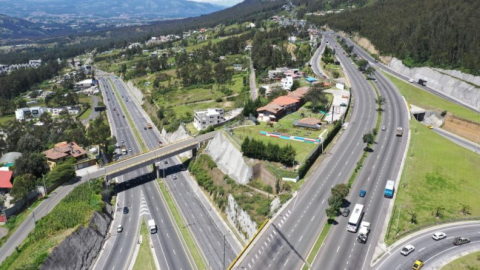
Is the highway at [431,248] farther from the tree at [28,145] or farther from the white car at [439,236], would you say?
the tree at [28,145]

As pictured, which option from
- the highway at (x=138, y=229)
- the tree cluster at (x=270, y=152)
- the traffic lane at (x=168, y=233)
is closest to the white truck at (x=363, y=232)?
the tree cluster at (x=270, y=152)

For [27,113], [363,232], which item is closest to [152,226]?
[363,232]

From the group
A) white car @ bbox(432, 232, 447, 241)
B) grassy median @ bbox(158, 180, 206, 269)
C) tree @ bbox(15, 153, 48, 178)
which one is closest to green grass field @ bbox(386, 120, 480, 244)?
white car @ bbox(432, 232, 447, 241)

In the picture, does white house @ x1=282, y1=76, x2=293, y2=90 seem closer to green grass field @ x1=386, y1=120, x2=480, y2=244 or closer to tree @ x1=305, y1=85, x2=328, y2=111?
tree @ x1=305, y1=85, x2=328, y2=111

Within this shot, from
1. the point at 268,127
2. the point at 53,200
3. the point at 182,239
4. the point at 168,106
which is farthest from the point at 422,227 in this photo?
the point at 168,106

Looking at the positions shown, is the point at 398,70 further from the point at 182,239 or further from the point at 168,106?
the point at 182,239

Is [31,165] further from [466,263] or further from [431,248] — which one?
[466,263]

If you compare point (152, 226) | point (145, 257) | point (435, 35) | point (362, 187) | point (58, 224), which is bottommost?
point (145, 257)
